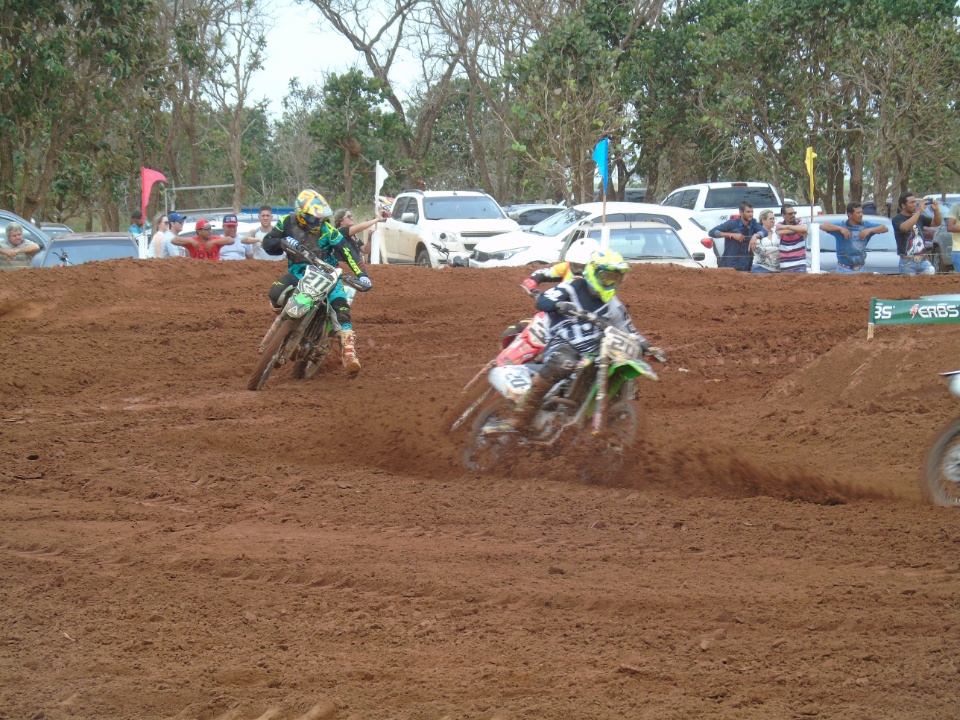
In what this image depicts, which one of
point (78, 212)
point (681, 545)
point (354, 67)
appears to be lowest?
point (681, 545)

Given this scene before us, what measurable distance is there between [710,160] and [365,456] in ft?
96.2

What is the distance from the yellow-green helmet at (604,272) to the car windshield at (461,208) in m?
12.7

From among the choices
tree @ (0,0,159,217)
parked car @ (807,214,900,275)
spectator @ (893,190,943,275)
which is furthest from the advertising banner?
tree @ (0,0,159,217)

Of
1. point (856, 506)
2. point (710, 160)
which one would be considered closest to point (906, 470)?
point (856, 506)

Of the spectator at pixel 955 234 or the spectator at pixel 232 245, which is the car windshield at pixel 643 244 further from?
the spectator at pixel 232 245

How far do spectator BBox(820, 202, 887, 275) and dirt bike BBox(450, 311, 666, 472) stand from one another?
9.38 m

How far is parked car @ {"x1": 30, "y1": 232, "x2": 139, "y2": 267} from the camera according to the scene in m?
17.1

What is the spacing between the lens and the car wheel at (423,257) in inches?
773

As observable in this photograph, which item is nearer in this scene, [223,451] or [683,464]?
[683,464]

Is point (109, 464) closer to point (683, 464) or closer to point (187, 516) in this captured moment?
point (187, 516)

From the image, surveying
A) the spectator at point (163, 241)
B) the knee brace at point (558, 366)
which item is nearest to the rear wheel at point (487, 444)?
the knee brace at point (558, 366)

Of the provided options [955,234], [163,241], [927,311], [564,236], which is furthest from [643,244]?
[927,311]

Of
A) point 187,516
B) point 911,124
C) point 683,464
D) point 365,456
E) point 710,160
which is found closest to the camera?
point 187,516

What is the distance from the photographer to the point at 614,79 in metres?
26.9
